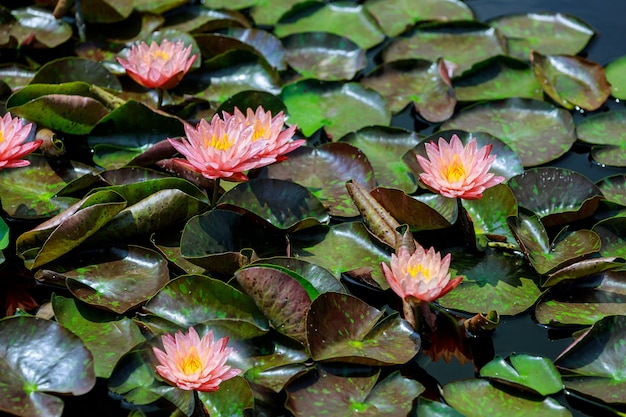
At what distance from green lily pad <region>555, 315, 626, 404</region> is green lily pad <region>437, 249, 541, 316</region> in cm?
25

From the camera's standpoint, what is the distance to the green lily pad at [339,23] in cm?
432

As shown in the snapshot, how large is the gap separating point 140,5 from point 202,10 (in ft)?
1.10

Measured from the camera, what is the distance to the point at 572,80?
12.9 feet

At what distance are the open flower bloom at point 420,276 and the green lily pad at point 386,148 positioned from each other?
2.66 feet

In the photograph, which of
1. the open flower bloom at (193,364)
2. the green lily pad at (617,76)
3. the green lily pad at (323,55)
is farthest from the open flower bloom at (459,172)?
the green lily pad at (617,76)

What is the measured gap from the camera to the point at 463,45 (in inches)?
167

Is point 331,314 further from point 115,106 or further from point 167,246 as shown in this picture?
point 115,106

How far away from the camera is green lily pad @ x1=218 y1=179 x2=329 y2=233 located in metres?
2.95

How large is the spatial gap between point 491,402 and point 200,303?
0.94 meters

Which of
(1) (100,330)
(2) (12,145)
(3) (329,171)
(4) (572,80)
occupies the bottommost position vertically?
(1) (100,330)

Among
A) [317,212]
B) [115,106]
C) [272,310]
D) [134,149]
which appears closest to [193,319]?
[272,310]

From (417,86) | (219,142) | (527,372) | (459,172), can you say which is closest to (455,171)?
(459,172)

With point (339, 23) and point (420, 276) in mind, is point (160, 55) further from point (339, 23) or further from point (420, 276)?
point (420, 276)

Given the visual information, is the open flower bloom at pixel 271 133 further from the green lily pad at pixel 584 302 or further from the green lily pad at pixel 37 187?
the green lily pad at pixel 584 302
